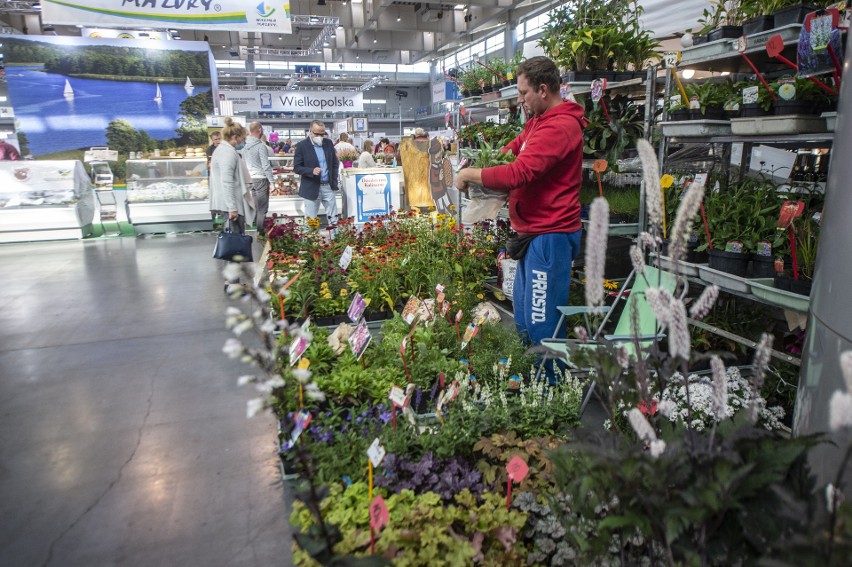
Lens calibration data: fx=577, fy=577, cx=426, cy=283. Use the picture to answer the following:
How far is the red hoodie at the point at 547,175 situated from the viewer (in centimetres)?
286

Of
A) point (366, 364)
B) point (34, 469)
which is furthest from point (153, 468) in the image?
point (366, 364)

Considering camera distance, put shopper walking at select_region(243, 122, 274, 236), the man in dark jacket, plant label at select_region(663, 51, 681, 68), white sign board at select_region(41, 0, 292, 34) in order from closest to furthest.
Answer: plant label at select_region(663, 51, 681, 68) < white sign board at select_region(41, 0, 292, 34) < shopper walking at select_region(243, 122, 274, 236) < the man in dark jacket

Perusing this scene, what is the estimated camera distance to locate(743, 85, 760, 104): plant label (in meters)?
2.87

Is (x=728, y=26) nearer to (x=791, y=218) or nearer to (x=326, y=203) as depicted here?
(x=791, y=218)

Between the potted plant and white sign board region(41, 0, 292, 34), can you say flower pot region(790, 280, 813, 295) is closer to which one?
the potted plant

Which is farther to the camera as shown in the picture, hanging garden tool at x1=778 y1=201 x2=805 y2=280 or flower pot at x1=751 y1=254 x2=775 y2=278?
flower pot at x1=751 y1=254 x2=775 y2=278

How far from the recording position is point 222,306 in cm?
568

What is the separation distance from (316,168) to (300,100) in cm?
1470

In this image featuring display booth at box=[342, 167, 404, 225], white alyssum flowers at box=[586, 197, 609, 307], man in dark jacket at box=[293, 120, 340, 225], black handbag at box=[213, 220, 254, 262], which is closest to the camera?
white alyssum flowers at box=[586, 197, 609, 307]

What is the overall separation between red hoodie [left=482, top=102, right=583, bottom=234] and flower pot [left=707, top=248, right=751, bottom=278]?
779 millimetres

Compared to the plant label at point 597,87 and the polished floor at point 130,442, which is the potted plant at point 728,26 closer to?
the plant label at point 597,87

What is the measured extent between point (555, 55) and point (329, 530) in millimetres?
3973

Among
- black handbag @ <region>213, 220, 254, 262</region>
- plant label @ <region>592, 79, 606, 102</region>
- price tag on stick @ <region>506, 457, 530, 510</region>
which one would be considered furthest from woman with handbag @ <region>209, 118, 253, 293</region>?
price tag on stick @ <region>506, 457, 530, 510</region>

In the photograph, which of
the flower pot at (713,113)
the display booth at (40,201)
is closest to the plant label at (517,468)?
the flower pot at (713,113)
